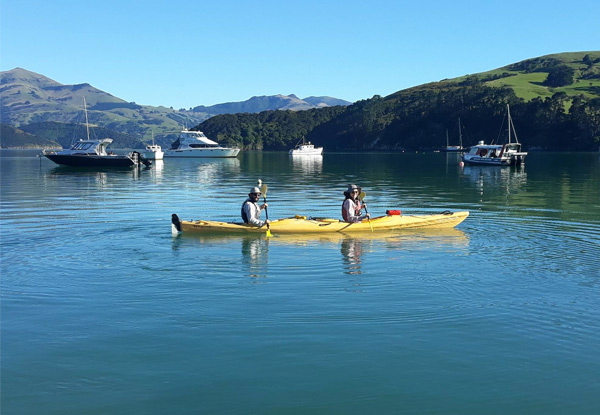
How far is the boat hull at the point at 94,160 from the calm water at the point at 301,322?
56.4 metres

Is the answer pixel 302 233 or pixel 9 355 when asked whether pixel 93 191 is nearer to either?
pixel 302 233

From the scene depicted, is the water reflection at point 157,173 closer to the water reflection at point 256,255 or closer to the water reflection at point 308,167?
the water reflection at point 308,167

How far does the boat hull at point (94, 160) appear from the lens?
257 ft

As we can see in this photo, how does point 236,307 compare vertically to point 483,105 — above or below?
below

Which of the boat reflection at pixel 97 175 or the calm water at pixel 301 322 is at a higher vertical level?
the boat reflection at pixel 97 175

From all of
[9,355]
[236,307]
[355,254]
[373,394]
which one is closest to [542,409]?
[373,394]

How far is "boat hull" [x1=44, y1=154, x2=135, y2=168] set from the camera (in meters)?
78.3

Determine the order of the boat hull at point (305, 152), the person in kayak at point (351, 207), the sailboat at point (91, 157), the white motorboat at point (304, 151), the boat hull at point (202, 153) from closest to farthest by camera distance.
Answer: the person in kayak at point (351, 207) < the sailboat at point (91, 157) < the boat hull at point (202, 153) < the boat hull at point (305, 152) < the white motorboat at point (304, 151)

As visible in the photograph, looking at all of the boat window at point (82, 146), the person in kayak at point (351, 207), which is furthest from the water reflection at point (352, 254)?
the boat window at point (82, 146)

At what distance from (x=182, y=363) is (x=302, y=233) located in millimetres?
13224

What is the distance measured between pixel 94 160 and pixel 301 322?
237ft

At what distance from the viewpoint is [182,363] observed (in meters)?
10.2

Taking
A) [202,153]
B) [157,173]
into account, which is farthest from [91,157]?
[202,153]

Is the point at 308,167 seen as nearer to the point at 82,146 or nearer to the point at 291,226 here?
the point at 82,146
